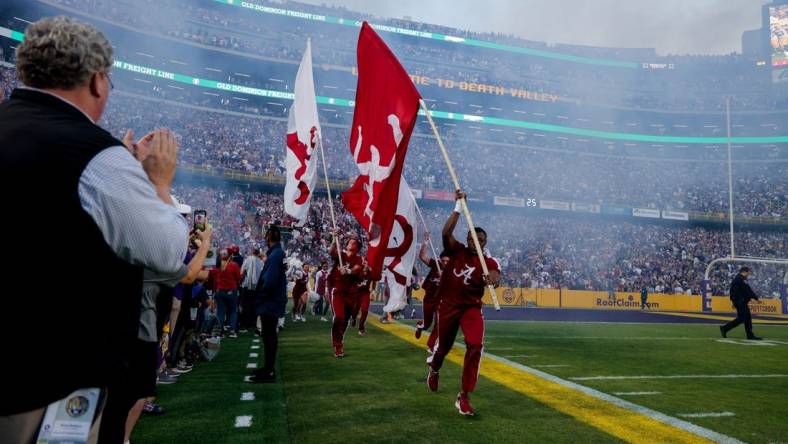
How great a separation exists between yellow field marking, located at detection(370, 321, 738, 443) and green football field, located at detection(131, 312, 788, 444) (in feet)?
0.06

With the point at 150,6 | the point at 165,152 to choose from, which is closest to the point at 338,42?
the point at 150,6

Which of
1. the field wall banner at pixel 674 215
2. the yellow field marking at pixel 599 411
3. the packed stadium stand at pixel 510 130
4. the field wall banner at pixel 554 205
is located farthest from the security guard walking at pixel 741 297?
the field wall banner at pixel 674 215

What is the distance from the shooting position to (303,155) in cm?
924

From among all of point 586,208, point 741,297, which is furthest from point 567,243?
point 741,297

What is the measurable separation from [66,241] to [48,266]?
7 centimetres

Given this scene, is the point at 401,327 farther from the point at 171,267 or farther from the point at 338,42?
the point at 338,42

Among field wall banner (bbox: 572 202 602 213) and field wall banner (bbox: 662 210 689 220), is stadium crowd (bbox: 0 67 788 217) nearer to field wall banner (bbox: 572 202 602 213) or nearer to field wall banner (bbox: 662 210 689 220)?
field wall banner (bbox: 572 202 602 213)

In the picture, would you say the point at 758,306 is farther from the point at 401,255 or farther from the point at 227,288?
the point at 401,255

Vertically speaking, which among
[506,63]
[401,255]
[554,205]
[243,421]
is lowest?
[243,421]

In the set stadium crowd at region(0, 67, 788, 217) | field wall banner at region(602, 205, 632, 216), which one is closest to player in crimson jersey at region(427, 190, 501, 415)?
stadium crowd at region(0, 67, 788, 217)

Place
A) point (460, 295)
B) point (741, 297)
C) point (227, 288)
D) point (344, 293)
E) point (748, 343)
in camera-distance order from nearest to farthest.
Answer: point (460, 295) < point (344, 293) < point (227, 288) < point (748, 343) < point (741, 297)

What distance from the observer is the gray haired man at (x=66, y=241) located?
1.22 m

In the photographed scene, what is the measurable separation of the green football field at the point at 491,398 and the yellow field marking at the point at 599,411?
0.02 meters

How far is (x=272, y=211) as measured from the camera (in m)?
32.7
